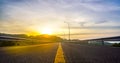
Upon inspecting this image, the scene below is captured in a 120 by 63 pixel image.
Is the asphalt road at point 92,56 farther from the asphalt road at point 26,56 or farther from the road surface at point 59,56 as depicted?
the asphalt road at point 26,56

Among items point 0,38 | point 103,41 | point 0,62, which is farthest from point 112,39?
point 0,62

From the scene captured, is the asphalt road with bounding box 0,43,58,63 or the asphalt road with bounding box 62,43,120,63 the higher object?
the asphalt road with bounding box 0,43,58,63

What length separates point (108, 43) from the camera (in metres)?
29.6

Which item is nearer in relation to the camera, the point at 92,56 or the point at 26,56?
the point at 26,56

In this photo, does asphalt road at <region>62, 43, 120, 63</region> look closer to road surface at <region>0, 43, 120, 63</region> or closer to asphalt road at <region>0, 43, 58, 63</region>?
road surface at <region>0, 43, 120, 63</region>

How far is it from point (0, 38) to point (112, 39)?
545 inches

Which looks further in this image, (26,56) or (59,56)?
(59,56)

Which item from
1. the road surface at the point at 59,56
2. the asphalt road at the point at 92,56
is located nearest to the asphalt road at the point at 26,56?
the road surface at the point at 59,56

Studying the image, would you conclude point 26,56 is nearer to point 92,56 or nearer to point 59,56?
point 59,56

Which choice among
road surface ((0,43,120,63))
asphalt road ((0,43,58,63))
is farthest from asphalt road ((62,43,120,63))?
asphalt road ((0,43,58,63))

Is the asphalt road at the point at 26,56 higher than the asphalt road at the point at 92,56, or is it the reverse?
the asphalt road at the point at 26,56

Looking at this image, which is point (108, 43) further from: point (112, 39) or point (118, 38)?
point (118, 38)

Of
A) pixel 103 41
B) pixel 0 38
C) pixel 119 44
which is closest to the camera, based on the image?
pixel 119 44

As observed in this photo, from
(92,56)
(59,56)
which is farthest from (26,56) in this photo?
(92,56)
